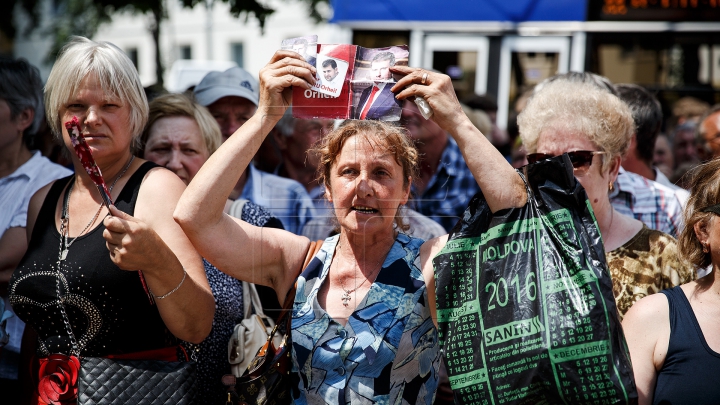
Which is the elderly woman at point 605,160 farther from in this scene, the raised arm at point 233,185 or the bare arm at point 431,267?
the raised arm at point 233,185

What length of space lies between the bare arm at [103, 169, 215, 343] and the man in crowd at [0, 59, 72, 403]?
1.14 m

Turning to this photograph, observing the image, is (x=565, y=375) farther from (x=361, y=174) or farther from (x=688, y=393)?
(x=361, y=174)

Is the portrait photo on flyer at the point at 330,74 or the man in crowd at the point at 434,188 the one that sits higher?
the portrait photo on flyer at the point at 330,74

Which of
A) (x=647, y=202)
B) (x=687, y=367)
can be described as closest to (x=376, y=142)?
(x=687, y=367)

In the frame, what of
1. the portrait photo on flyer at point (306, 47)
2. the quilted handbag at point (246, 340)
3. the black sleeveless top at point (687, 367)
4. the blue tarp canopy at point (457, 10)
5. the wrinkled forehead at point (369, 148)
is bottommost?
the quilted handbag at point (246, 340)

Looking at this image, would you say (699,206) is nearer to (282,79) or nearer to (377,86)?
(377,86)

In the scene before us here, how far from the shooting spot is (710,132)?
15.1 feet

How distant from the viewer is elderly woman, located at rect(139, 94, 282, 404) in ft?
9.69

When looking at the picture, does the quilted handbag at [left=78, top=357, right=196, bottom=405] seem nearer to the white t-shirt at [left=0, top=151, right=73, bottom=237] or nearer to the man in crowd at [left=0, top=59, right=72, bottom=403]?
the man in crowd at [left=0, top=59, right=72, bottom=403]

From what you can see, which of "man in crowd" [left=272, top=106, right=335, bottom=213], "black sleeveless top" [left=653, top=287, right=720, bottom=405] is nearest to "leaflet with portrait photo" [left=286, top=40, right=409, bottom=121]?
"man in crowd" [left=272, top=106, right=335, bottom=213]

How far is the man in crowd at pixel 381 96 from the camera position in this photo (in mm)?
2324

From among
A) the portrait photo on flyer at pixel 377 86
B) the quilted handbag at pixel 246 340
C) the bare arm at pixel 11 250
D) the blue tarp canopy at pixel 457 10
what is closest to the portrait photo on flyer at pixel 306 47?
the portrait photo on flyer at pixel 377 86

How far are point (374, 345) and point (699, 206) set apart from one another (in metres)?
1.20

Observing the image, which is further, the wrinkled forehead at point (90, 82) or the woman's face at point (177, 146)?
the woman's face at point (177, 146)
